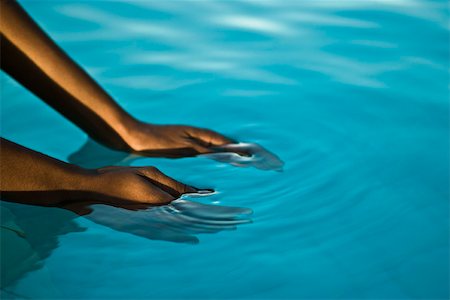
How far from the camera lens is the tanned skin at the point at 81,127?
1252 millimetres

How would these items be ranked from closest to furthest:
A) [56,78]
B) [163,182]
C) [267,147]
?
1. [163,182]
2. [56,78]
3. [267,147]

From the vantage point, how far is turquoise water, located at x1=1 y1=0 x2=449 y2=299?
1.25 meters

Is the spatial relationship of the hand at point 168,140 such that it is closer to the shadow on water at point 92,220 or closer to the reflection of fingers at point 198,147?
the reflection of fingers at point 198,147

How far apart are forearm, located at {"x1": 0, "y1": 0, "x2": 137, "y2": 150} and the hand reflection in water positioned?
0.97ft

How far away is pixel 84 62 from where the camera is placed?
6.95 feet

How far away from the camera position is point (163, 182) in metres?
1.35

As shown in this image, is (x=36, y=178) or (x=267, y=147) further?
(x=267, y=147)

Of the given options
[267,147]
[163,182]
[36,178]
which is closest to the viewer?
[36,178]

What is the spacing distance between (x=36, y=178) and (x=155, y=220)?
0.21 meters

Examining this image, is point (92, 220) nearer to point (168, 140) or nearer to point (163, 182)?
point (163, 182)

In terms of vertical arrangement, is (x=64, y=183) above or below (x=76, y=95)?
below

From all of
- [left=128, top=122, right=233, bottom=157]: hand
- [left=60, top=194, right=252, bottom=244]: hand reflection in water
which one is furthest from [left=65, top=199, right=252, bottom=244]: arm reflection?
[left=128, top=122, right=233, bottom=157]: hand

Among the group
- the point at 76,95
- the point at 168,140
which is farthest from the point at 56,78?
the point at 168,140

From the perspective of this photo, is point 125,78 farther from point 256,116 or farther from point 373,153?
point 373,153
